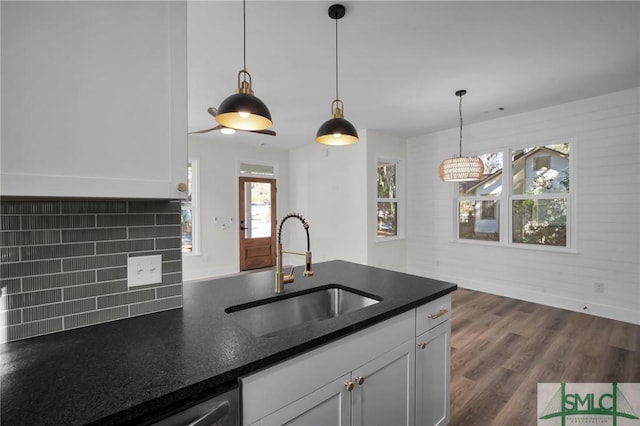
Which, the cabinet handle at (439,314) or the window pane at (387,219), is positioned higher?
the window pane at (387,219)

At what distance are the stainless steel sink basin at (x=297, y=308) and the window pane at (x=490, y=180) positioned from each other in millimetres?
4102

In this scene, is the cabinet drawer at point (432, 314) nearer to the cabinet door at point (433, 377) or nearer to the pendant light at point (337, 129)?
the cabinet door at point (433, 377)

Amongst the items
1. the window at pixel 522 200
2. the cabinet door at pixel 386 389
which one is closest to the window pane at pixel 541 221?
the window at pixel 522 200

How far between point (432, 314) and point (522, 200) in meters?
3.84

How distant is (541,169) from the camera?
4242 millimetres

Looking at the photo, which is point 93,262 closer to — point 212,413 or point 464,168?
point 212,413

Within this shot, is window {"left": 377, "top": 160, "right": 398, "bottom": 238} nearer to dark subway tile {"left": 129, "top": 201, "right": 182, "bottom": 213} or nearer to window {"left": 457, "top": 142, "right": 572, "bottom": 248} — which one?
window {"left": 457, "top": 142, "right": 572, "bottom": 248}

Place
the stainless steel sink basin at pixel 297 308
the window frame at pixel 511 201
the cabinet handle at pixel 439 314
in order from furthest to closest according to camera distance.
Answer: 1. the window frame at pixel 511 201
2. the cabinet handle at pixel 439 314
3. the stainless steel sink basin at pixel 297 308

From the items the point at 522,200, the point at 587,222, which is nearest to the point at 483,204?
the point at 522,200

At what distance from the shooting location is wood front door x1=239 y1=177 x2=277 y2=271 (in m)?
6.28

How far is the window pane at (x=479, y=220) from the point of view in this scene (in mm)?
4742

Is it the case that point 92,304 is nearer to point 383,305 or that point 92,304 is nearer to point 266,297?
point 266,297

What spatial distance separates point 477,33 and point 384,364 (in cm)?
261

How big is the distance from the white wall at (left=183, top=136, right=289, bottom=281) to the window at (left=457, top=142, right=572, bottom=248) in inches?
168
